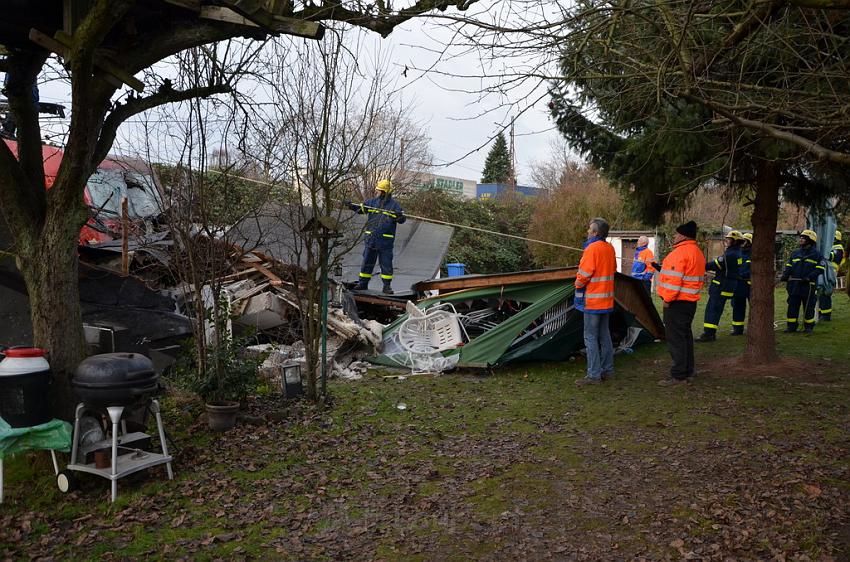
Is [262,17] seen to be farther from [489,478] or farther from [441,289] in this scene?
[441,289]

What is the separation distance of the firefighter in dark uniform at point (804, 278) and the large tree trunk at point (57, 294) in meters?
10.6

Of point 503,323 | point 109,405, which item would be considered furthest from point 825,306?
point 109,405

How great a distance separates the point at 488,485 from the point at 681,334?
13.0 feet

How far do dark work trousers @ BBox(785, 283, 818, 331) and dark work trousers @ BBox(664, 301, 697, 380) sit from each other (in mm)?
4535

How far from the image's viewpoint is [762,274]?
27.1ft

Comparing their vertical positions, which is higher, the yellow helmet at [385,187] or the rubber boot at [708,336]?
the yellow helmet at [385,187]

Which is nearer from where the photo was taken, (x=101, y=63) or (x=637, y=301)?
(x=101, y=63)

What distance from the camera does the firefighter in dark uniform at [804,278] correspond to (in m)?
11.0

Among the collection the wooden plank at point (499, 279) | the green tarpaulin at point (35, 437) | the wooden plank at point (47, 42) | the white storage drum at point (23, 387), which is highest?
the wooden plank at point (47, 42)

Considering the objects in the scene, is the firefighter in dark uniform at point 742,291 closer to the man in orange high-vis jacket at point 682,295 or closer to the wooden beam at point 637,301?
the wooden beam at point 637,301

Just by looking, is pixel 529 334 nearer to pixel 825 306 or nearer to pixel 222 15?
pixel 222 15

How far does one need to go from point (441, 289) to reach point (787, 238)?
1762 centimetres

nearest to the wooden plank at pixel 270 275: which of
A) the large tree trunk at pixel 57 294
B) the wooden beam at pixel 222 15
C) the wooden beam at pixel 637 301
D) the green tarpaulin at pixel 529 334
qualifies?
the green tarpaulin at pixel 529 334

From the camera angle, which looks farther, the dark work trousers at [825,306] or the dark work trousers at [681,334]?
the dark work trousers at [825,306]
